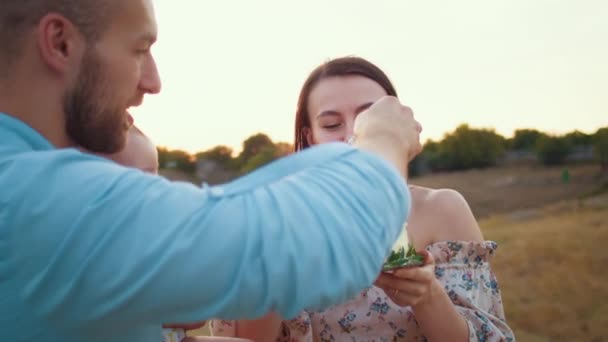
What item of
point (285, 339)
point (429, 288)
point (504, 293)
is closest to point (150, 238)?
point (429, 288)

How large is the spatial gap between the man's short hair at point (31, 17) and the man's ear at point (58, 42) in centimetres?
1

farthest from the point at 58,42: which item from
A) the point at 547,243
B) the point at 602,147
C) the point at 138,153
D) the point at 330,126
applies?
the point at 602,147

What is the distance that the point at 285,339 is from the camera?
219 centimetres

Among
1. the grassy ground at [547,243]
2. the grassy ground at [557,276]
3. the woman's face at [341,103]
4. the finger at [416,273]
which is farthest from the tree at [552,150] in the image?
the finger at [416,273]

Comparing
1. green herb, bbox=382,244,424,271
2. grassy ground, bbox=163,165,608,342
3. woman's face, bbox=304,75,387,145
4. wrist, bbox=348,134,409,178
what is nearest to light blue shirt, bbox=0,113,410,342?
wrist, bbox=348,134,409,178

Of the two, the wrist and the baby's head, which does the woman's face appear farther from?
the wrist

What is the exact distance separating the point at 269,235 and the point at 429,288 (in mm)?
1122

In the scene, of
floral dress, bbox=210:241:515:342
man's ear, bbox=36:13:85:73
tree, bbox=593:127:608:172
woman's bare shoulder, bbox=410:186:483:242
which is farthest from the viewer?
tree, bbox=593:127:608:172

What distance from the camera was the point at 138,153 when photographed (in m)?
1.72

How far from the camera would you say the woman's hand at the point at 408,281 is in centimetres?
158

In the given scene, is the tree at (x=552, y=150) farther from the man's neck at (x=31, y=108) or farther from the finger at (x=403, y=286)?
the man's neck at (x=31, y=108)

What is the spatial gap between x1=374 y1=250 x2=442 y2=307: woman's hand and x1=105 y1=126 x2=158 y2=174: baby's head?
772mm

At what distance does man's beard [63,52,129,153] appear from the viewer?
1.05 m

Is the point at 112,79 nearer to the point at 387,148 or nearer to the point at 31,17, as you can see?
the point at 31,17
